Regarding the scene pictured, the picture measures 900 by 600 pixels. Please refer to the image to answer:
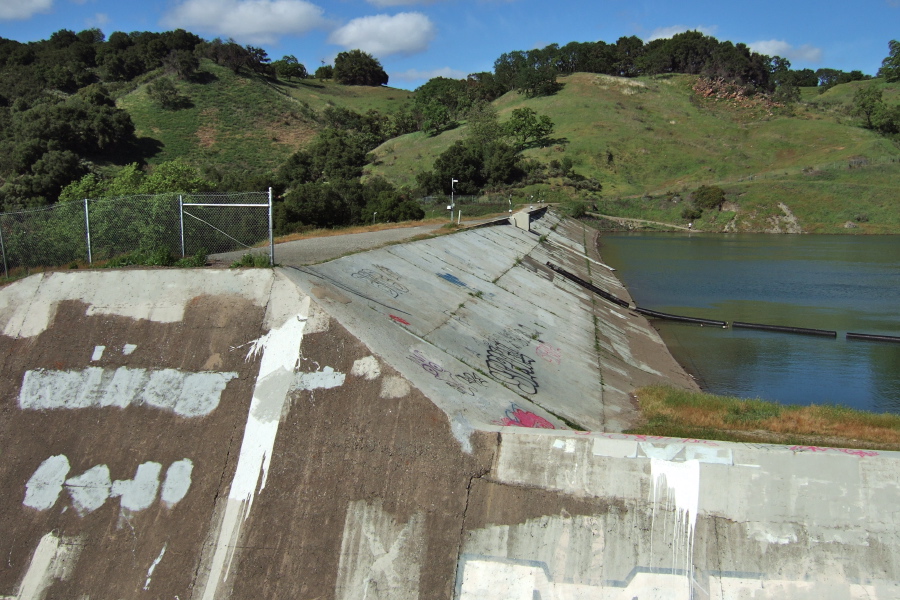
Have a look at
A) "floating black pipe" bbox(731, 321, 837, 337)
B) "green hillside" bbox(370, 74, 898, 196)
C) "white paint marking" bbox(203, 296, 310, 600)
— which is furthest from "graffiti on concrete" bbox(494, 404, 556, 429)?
"green hillside" bbox(370, 74, 898, 196)

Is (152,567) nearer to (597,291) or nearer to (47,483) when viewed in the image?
(47,483)

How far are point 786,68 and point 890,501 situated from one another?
16859 centimetres

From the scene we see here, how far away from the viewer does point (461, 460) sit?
9234 mm

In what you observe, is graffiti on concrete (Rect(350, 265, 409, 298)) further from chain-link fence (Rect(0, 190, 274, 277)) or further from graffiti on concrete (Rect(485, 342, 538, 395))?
graffiti on concrete (Rect(485, 342, 538, 395))

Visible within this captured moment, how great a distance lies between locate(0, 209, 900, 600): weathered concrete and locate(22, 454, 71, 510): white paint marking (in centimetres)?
3

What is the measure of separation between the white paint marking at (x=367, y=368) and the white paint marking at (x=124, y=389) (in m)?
2.05

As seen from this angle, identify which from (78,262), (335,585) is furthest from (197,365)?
(78,262)

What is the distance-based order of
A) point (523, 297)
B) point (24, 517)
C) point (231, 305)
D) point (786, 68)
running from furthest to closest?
point (786, 68)
point (523, 297)
point (231, 305)
point (24, 517)

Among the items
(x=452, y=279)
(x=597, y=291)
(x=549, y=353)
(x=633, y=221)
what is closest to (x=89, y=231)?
(x=452, y=279)

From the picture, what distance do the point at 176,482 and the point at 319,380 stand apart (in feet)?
8.23

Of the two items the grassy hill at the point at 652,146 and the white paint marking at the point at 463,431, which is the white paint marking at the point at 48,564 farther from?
the grassy hill at the point at 652,146

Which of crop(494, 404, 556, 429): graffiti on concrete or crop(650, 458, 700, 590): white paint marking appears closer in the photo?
crop(650, 458, 700, 590): white paint marking

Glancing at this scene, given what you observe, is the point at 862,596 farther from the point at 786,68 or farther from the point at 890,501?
the point at 786,68

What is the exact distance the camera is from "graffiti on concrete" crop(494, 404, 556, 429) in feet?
36.6
